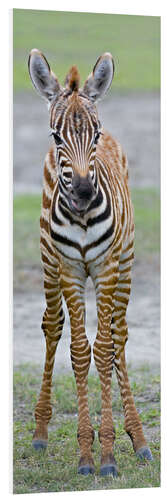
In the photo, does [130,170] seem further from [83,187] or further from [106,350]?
[83,187]

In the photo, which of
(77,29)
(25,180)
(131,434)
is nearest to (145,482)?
(131,434)

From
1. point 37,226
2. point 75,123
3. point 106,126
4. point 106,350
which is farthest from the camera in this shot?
point 106,126

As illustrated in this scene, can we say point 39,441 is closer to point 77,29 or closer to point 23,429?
point 23,429

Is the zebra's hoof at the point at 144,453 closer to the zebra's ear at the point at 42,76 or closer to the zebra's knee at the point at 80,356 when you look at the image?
the zebra's knee at the point at 80,356

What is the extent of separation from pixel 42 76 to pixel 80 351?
171cm

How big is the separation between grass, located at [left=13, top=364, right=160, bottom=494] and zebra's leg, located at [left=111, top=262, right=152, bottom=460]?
10 cm

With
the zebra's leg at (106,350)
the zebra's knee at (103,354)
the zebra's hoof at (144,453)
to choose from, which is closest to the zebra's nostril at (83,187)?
the zebra's leg at (106,350)

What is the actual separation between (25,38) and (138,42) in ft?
3.55

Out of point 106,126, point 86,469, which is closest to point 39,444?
point 86,469

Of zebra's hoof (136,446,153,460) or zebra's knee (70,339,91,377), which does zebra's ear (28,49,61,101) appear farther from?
zebra's hoof (136,446,153,460)

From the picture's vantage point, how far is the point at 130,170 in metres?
14.9

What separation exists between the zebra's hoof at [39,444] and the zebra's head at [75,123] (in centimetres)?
182

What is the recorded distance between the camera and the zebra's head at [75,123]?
5.56m

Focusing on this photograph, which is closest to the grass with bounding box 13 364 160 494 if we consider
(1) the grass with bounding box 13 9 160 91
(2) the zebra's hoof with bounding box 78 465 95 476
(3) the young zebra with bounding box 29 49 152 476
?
(2) the zebra's hoof with bounding box 78 465 95 476
